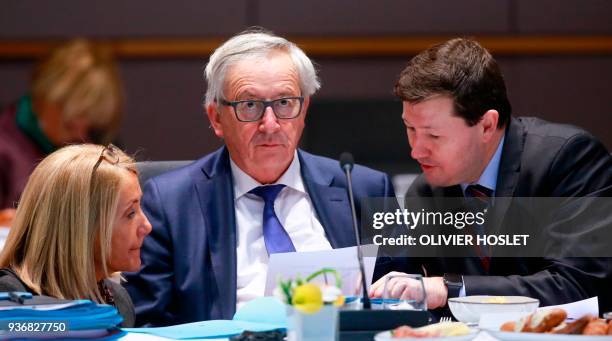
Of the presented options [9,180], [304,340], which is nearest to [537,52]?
[9,180]

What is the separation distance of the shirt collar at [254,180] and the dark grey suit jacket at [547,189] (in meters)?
0.32

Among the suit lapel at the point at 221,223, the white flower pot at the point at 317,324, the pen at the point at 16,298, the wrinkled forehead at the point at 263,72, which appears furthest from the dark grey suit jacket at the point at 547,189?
the pen at the point at 16,298

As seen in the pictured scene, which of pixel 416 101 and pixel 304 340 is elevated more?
pixel 416 101

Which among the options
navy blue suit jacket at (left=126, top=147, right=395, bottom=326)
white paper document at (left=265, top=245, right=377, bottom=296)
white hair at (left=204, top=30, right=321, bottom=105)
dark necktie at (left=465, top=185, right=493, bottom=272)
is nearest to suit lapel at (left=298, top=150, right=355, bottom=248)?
navy blue suit jacket at (left=126, top=147, right=395, bottom=326)

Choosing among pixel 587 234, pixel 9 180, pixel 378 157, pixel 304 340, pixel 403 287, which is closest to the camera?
pixel 304 340

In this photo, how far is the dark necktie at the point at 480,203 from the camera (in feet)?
8.62

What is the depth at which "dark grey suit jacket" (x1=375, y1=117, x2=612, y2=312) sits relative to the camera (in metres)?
2.48

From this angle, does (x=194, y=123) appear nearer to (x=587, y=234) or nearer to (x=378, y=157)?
(x=378, y=157)

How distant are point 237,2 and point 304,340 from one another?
12.8 ft

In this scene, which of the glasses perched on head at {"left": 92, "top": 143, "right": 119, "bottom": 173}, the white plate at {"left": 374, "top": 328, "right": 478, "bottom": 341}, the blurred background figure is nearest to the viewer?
the white plate at {"left": 374, "top": 328, "right": 478, "bottom": 341}

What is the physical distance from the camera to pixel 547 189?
261 centimetres

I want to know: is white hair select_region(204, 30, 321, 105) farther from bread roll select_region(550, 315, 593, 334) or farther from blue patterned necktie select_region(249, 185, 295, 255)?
bread roll select_region(550, 315, 593, 334)

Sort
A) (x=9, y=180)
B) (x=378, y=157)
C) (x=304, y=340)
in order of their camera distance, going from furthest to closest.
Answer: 1. (x=378, y=157)
2. (x=9, y=180)
3. (x=304, y=340)

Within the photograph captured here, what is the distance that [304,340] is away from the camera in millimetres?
1776
